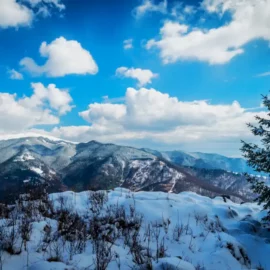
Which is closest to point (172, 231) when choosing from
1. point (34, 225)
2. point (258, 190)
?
point (34, 225)

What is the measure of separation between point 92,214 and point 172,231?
2827 millimetres

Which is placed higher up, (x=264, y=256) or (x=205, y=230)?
(x=205, y=230)

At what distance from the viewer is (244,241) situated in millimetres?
8594

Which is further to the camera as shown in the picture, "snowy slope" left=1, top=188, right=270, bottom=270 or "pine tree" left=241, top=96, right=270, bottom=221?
"pine tree" left=241, top=96, right=270, bottom=221

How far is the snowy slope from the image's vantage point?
16.7 ft

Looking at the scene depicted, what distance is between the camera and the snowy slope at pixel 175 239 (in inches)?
200

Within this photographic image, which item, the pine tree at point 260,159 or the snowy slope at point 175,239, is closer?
the snowy slope at point 175,239

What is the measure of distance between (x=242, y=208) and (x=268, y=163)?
3.21 meters

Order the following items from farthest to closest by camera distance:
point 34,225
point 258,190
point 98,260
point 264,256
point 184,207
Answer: point 258,190 < point 184,207 < point 264,256 < point 34,225 < point 98,260

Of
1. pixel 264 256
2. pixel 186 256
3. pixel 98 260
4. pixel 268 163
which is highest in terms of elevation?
pixel 268 163

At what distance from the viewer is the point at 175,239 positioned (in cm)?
734

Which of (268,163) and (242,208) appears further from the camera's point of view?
(242,208)

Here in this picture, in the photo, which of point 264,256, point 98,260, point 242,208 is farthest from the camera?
point 242,208

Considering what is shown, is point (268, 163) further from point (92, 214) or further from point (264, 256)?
point (92, 214)
